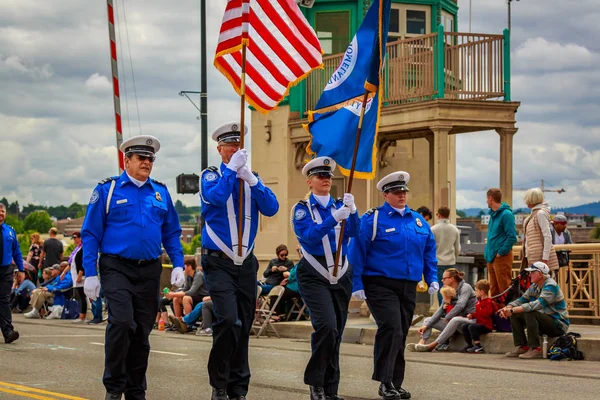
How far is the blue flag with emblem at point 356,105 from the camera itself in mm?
10203

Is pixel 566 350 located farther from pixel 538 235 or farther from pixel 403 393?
pixel 403 393

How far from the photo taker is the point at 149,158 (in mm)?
8758

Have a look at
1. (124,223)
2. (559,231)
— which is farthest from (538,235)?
(124,223)

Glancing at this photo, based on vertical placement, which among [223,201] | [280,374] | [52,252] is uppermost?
[223,201]

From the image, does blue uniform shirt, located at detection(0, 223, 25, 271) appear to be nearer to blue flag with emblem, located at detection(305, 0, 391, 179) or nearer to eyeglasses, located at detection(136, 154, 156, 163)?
blue flag with emblem, located at detection(305, 0, 391, 179)

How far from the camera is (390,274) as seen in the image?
378 inches

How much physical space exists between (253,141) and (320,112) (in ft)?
50.3

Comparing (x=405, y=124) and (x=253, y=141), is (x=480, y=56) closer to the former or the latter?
(x=405, y=124)

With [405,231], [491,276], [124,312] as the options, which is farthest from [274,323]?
[124,312]

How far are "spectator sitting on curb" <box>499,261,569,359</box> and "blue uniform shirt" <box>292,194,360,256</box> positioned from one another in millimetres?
4845

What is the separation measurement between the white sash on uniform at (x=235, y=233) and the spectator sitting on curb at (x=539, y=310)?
580cm

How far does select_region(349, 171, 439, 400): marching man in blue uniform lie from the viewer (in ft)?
31.3

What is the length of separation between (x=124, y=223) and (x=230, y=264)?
87 cm

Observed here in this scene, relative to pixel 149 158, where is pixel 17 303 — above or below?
below
